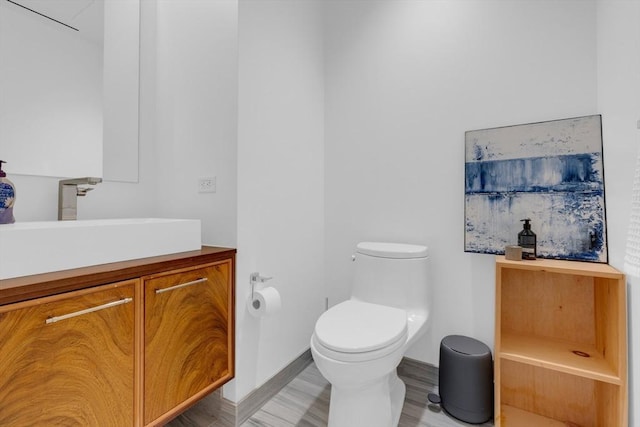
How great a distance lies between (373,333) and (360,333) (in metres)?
0.05

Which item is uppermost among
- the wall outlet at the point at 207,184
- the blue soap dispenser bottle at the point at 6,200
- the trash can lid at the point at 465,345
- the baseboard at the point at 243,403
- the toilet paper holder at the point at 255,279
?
the wall outlet at the point at 207,184

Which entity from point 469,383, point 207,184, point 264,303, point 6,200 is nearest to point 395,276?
point 469,383

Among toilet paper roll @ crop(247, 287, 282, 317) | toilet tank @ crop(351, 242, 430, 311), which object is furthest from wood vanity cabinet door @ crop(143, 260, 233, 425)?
toilet tank @ crop(351, 242, 430, 311)

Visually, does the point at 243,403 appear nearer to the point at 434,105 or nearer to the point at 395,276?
the point at 395,276

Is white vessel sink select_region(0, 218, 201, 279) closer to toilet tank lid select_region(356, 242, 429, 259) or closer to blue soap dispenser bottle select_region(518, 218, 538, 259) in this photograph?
toilet tank lid select_region(356, 242, 429, 259)

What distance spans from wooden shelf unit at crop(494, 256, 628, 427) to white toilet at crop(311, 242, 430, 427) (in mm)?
392

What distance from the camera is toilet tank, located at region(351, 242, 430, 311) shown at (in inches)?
59.8

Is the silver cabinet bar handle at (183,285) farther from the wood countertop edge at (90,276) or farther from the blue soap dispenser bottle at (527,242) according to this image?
the blue soap dispenser bottle at (527,242)

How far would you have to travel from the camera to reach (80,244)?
0.95 meters

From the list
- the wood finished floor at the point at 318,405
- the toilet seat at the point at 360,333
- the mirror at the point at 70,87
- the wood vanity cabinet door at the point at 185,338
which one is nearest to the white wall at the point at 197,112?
the mirror at the point at 70,87

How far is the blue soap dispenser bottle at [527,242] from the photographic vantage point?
4.34 feet

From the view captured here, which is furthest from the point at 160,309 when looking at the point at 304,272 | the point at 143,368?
the point at 304,272

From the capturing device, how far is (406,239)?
1.72 metres

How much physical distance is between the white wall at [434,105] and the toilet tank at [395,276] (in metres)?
0.16
